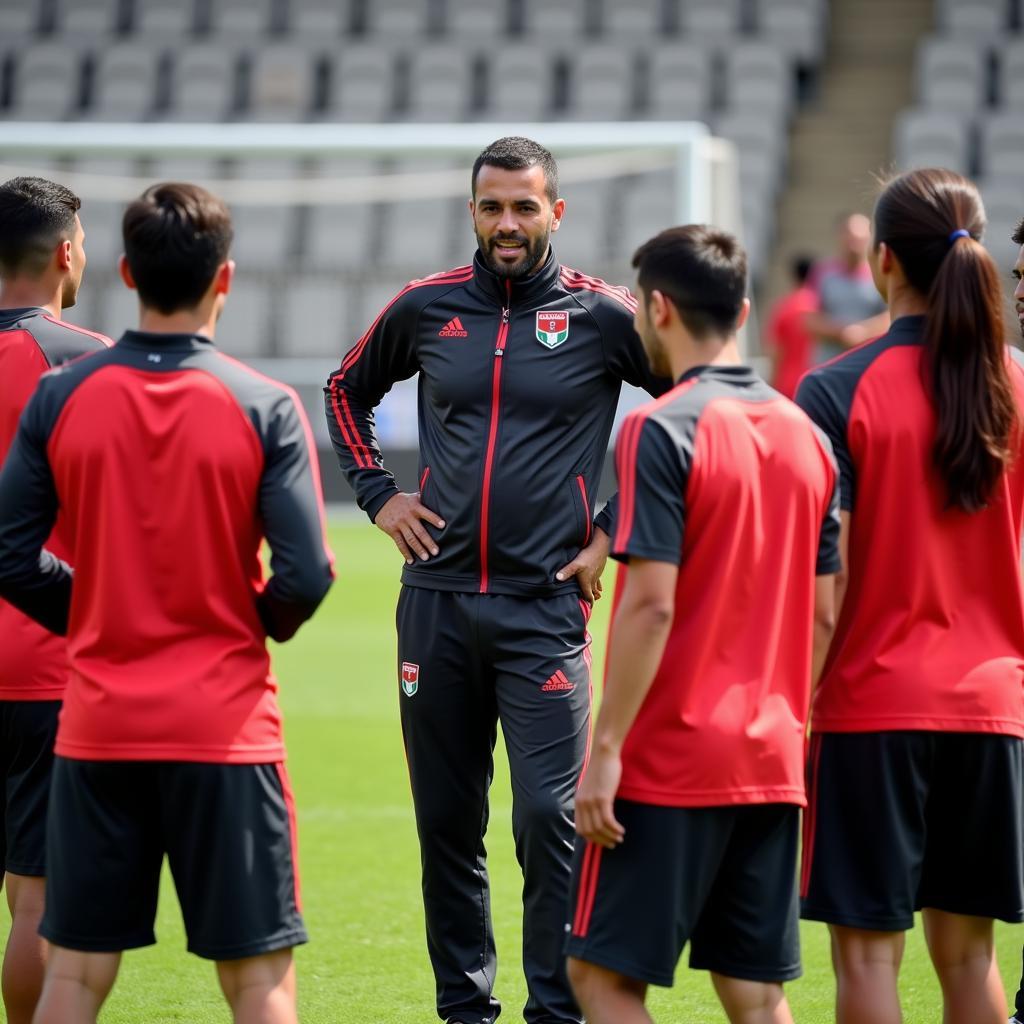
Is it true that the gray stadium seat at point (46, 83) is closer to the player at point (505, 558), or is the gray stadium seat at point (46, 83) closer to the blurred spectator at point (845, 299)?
the blurred spectator at point (845, 299)

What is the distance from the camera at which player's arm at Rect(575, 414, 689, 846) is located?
288 cm

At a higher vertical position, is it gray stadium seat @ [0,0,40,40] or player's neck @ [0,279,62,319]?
gray stadium seat @ [0,0,40,40]

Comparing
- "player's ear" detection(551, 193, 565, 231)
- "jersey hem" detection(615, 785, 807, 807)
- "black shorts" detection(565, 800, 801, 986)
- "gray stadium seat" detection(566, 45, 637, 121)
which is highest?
"gray stadium seat" detection(566, 45, 637, 121)

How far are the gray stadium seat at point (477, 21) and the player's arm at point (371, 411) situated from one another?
62.2 ft

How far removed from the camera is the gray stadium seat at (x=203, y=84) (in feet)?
69.6

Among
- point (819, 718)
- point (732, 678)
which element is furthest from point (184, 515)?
point (819, 718)

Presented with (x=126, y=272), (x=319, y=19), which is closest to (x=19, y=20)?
(x=319, y=19)

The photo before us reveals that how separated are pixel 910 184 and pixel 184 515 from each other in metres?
1.61

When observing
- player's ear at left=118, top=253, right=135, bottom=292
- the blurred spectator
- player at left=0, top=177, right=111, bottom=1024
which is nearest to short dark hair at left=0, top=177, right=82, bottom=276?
player at left=0, top=177, right=111, bottom=1024

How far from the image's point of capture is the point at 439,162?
19.6 meters

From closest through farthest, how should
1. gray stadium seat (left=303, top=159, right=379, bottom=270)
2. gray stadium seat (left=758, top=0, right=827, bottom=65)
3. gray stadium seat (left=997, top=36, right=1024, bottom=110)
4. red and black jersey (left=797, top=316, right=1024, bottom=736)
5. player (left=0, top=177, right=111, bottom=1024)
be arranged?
red and black jersey (left=797, top=316, right=1024, bottom=736), player (left=0, top=177, right=111, bottom=1024), gray stadium seat (left=303, top=159, right=379, bottom=270), gray stadium seat (left=997, top=36, right=1024, bottom=110), gray stadium seat (left=758, top=0, right=827, bottom=65)

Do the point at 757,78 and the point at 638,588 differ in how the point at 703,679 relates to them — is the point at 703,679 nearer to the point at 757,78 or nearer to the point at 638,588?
the point at 638,588

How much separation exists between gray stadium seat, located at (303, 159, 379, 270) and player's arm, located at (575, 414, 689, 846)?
54.3 ft

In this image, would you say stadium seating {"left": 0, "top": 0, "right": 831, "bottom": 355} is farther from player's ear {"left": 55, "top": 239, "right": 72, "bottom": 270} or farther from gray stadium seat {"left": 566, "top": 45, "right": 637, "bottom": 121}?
player's ear {"left": 55, "top": 239, "right": 72, "bottom": 270}
